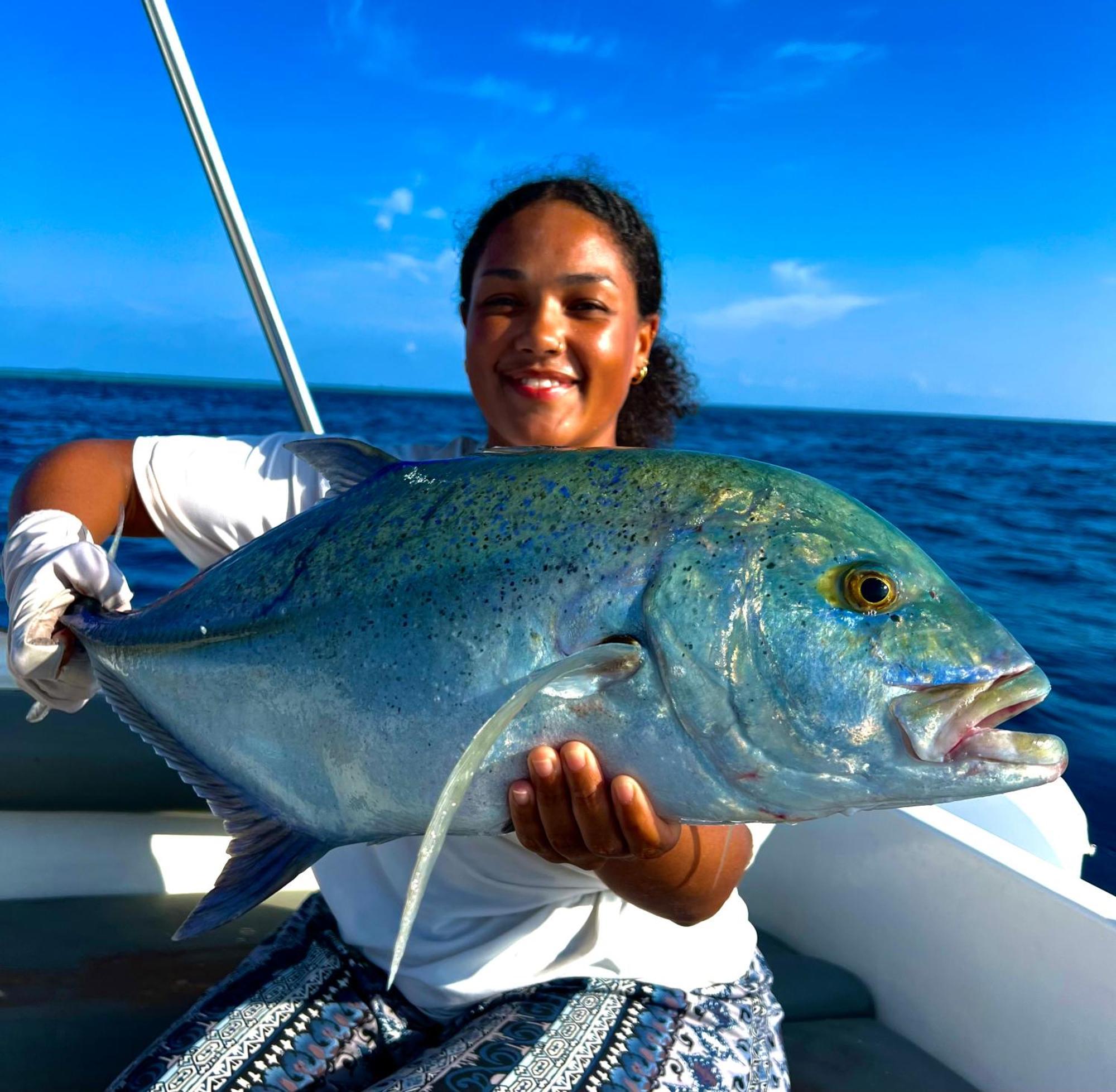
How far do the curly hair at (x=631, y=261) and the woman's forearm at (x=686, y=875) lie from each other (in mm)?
914

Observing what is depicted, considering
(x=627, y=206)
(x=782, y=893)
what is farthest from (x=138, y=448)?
(x=782, y=893)

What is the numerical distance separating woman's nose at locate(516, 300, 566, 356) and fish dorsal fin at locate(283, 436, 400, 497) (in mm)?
626

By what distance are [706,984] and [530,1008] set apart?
345mm

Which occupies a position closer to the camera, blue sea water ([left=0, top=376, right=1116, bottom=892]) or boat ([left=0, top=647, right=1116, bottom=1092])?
boat ([left=0, top=647, right=1116, bottom=1092])

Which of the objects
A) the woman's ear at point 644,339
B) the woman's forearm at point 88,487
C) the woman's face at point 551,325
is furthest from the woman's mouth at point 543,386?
the woman's forearm at point 88,487

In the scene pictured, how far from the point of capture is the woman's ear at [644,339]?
2494 millimetres

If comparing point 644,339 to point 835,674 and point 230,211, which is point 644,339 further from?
point 230,211

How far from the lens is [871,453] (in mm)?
33031

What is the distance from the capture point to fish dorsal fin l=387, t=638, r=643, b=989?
111 centimetres

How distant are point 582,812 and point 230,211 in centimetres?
297

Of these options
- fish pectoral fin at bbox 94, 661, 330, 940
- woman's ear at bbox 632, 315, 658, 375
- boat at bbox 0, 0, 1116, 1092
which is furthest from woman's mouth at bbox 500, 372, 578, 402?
boat at bbox 0, 0, 1116, 1092

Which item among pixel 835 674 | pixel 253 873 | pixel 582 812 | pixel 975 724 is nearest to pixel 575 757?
pixel 582 812

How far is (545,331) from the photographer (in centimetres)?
218

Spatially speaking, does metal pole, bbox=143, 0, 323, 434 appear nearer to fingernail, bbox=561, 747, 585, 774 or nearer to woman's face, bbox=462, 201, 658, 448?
woman's face, bbox=462, 201, 658, 448
